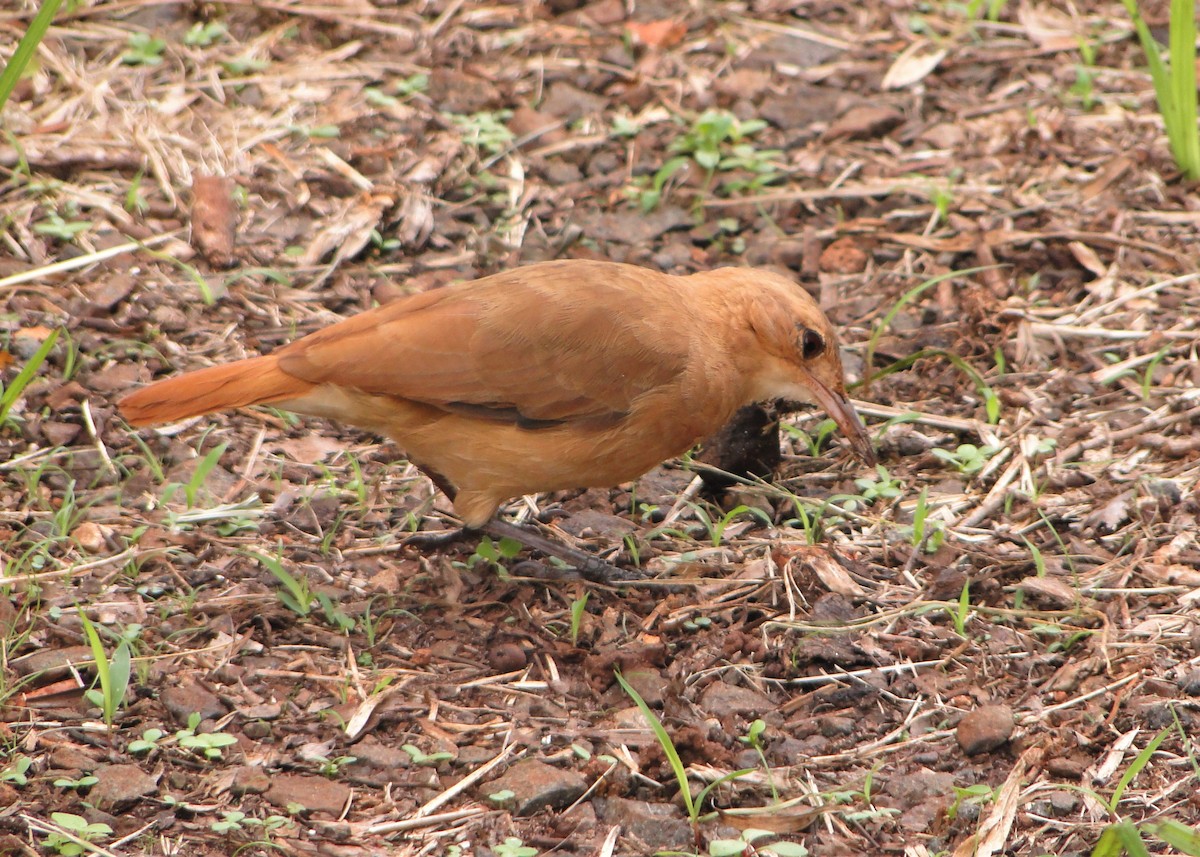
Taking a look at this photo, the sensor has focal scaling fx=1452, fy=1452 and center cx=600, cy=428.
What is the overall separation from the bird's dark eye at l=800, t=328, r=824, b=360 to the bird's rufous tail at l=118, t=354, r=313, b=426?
1658mm

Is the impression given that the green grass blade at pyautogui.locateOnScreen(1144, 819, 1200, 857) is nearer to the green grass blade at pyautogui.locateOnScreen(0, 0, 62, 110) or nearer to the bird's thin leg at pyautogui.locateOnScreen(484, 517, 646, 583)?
the bird's thin leg at pyautogui.locateOnScreen(484, 517, 646, 583)

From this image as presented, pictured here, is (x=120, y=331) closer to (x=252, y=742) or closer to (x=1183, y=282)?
(x=252, y=742)

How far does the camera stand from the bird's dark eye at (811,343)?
16.3ft

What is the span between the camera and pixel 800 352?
16.4 ft

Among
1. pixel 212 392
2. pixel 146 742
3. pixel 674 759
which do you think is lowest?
pixel 674 759

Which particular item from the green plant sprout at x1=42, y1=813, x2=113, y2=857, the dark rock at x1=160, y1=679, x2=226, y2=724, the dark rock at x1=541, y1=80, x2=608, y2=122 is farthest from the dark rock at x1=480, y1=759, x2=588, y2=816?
the dark rock at x1=541, y1=80, x2=608, y2=122

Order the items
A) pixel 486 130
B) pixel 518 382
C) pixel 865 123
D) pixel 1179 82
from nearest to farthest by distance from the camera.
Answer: pixel 518 382, pixel 1179 82, pixel 486 130, pixel 865 123

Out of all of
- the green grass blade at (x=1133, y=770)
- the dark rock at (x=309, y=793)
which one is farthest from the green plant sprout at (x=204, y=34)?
the green grass blade at (x=1133, y=770)

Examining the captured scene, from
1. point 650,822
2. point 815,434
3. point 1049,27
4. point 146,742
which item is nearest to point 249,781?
point 146,742

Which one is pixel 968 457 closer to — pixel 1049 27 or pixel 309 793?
pixel 309 793

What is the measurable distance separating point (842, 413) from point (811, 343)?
0.90 ft

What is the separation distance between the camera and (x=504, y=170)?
681 centimetres

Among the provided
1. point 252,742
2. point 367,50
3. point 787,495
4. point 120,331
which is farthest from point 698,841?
point 367,50

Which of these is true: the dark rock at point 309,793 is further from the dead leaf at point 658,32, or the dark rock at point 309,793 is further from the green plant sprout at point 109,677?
the dead leaf at point 658,32
